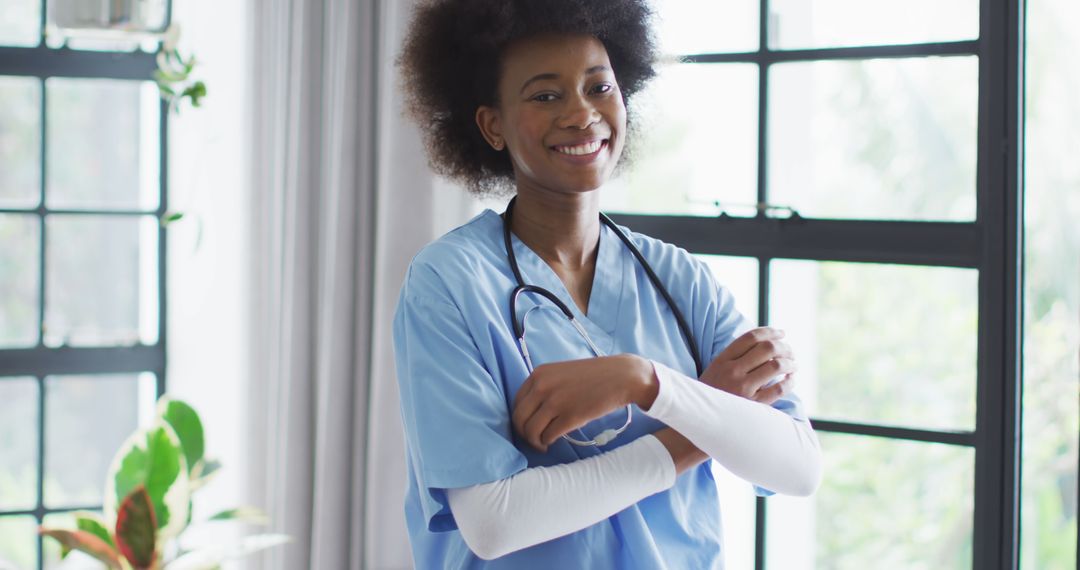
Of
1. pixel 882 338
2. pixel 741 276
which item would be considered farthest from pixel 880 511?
pixel 741 276

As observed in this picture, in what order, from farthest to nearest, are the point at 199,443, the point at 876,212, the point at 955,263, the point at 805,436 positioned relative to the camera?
the point at 199,443, the point at 876,212, the point at 955,263, the point at 805,436

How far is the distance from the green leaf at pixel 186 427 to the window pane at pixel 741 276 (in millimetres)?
1139

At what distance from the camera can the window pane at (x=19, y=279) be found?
245 centimetres

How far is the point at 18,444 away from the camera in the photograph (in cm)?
248

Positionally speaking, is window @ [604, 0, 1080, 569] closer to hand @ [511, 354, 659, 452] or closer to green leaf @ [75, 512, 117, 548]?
hand @ [511, 354, 659, 452]

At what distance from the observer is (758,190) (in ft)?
7.03

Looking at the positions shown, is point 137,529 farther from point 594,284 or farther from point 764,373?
point 764,373

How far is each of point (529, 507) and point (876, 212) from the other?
1207 mm

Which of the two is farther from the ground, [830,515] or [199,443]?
[199,443]

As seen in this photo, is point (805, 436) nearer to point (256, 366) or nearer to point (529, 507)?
point (529, 507)

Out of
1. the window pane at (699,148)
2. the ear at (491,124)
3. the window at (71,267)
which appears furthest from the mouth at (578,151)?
the window at (71,267)

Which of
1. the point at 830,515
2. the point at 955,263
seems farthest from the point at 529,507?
the point at 830,515

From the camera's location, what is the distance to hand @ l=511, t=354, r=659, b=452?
3.76 feet

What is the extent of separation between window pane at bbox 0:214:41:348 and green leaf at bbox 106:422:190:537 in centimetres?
52
